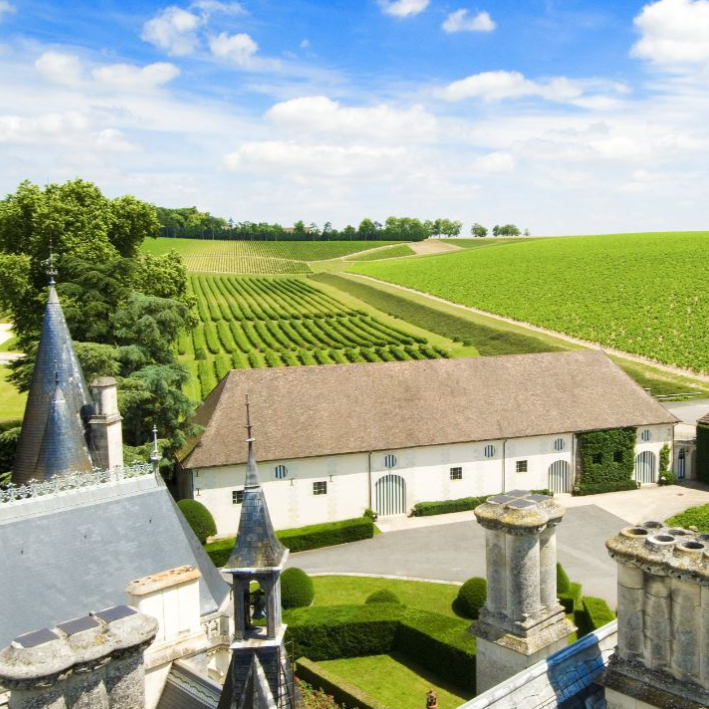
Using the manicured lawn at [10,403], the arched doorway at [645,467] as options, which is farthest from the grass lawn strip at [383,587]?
the manicured lawn at [10,403]

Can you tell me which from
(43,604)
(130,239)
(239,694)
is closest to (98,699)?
(239,694)

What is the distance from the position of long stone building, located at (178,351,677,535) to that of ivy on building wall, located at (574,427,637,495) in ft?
1.25

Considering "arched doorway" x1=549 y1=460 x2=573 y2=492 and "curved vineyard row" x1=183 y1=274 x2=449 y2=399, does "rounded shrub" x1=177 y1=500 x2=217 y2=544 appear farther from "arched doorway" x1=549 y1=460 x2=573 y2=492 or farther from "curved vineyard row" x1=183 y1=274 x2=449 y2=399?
"curved vineyard row" x1=183 y1=274 x2=449 y2=399

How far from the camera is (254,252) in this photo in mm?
171500

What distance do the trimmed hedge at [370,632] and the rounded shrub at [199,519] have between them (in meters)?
7.64

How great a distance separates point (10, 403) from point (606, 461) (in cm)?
3950

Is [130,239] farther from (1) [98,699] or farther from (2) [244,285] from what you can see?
(2) [244,285]

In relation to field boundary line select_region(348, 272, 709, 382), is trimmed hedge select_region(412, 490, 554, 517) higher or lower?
lower

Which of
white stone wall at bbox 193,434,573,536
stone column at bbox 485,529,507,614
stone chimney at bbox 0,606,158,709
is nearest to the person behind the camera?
stone chimney at bbox 0,606,158,709

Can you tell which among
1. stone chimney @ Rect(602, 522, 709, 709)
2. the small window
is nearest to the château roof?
the small window

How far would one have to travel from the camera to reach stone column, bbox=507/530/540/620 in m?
7.30

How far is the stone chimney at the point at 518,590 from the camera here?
7293mm

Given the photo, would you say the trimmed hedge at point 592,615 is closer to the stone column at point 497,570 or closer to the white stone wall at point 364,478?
the white stone wall at point 364,478

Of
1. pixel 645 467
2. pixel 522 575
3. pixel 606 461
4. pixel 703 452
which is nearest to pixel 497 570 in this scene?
pixel 522 575
